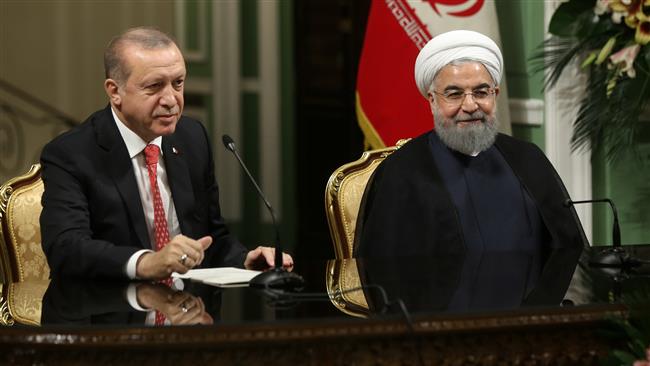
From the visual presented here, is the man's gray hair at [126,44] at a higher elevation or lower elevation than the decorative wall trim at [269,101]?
higher

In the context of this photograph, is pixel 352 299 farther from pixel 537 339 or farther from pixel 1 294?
pixel 1 294

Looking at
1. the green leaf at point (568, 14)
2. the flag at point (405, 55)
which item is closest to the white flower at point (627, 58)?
the green leaf at point (568, 14)

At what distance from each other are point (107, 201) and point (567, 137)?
2.33 metres

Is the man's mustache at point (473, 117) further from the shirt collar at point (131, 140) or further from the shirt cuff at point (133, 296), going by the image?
the shirt cuff at point (133, 296)

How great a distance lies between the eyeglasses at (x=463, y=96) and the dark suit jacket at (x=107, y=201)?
738 millimetres

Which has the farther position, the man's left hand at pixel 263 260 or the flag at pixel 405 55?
the flag at pixel 405 55

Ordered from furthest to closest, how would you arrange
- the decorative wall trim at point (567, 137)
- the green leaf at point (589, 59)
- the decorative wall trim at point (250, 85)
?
1. the decorative wall trim at point (250, 85)
2. the decorative wall trim at point (567, 137)
3. the green leaf at point (589, 59)

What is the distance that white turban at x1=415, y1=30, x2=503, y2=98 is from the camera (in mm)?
3398

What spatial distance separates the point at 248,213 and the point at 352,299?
5685mm

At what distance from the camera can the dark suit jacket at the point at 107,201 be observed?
2766 millimetres

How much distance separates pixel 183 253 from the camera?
8.29 feet

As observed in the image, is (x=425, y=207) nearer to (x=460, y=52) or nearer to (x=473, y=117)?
(x=473, y=117)

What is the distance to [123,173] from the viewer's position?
2986 mm

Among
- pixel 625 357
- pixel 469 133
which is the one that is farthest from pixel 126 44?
pixel 625 357
